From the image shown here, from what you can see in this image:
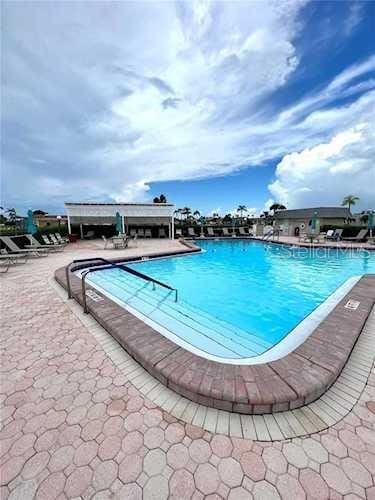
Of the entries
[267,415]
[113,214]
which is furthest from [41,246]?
[267,415]

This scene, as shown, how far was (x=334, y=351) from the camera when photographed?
115 inches

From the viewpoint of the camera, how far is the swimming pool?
4.35 m

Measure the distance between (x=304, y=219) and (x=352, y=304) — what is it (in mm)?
27870

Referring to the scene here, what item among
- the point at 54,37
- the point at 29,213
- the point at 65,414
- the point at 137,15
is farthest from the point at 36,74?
the point at 65,414

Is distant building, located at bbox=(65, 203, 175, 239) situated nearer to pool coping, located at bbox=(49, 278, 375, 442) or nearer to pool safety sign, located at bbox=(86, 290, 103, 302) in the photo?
pool safety sign, located at bbox=(86, 290, 103, 302)

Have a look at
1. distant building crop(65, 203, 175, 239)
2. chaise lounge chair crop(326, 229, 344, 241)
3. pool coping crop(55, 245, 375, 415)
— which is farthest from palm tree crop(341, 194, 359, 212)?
pool coping crop(55, 245, 375, 415)

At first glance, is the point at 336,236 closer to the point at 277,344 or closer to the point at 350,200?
the point at 277,344

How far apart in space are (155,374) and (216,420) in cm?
90

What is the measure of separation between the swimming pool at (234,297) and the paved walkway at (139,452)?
4.80 feet

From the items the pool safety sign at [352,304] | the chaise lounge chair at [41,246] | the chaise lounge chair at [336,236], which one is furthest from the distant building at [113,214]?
the pool safety sign at [352,304]

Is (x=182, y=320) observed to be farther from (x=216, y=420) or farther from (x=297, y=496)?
(x=297, y=496)

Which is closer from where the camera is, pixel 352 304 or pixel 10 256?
pixel 352 304

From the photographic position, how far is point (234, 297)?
7.26 metres

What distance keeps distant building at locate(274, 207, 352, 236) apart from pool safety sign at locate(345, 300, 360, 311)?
85.3 feet
